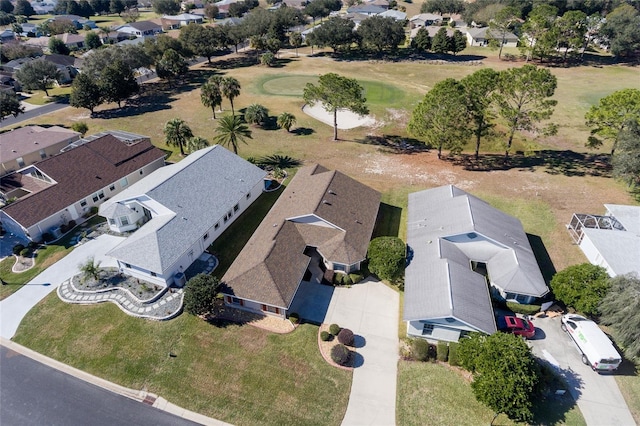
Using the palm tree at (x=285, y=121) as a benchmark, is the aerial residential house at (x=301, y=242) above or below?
below

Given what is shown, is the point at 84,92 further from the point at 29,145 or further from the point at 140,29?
the point at 140,29

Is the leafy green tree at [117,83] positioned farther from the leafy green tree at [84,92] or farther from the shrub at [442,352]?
the shrub at [442,352]

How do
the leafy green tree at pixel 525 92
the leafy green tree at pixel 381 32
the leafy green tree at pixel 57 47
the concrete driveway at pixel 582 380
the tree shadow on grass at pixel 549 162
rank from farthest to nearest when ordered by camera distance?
the leafy green tree at pixel 381 32
the leafy green tree at pixel 57 47
the tree shadow on grass at pixel 549 162
the leafy green tree at pixel 525 92
the concrete driveway at pixel 582 380

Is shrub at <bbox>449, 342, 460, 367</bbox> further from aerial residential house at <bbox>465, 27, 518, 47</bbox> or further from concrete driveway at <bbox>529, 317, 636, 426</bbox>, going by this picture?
aerial residential house at <bbox>465, 27, 518, 47</bbox>

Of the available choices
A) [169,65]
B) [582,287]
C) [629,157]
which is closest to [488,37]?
[629,157]

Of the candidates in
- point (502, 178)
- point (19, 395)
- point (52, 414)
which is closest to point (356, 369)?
point (52, 414)

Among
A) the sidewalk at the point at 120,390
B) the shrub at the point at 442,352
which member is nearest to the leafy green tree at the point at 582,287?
the shrub at the point at 442,352

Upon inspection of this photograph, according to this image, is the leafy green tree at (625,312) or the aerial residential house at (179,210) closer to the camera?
the leafy green tree at (625,312)
